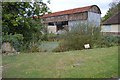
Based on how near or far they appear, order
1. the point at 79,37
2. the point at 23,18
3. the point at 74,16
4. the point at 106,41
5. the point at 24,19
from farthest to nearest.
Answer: the point at 74,16, the point at 106,41, the point at 79,37, the point at 24,19, the point at 23,18

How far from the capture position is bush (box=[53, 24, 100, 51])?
52.1 feet

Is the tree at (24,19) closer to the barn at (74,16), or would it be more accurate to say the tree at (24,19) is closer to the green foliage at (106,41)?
the green foliage at (106,41)

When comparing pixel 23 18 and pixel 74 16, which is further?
pixel 74 16

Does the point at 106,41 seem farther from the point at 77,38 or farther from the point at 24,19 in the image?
the point at 24,19

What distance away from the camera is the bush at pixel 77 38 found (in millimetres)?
15877

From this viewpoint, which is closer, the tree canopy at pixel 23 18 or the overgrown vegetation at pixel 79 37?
the tree canopy at pixel 23 18

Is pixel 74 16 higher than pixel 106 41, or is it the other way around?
pixel 74 16

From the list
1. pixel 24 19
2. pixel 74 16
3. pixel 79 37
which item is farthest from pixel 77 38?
pixel 74 16

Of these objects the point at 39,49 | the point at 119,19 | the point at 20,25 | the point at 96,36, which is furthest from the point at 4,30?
the point at 119,19

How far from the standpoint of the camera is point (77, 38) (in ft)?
52.1

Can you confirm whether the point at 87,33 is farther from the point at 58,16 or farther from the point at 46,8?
the point at 58,16

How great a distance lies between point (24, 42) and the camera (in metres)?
15.9

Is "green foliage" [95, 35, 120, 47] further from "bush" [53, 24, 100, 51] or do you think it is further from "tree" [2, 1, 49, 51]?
"tree" [2, 1, 49, 51]

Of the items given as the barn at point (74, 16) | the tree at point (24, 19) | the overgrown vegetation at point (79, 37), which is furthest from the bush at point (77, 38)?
the barn at point (74, 16)
